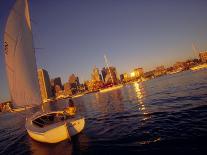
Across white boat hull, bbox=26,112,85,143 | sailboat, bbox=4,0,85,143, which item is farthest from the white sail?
white boat hull, bbox=26,112,85,143

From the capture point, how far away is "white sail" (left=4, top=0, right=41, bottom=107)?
66.1ft

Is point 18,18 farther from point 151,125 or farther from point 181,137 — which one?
point 181,137

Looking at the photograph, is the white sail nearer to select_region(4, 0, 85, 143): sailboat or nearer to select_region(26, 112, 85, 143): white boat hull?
select_region(4, 0, 85, 143): sailboat

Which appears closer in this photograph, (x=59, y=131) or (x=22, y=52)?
(x=59, y=131)

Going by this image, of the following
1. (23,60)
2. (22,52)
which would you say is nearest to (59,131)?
(23,60)

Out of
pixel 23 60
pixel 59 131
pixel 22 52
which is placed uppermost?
pixel 22 52

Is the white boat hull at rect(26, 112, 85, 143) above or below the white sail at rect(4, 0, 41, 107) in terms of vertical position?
below

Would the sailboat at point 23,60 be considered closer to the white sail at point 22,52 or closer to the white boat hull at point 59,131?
the white sail at point 22,52

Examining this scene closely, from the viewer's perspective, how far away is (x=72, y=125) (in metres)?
16.7

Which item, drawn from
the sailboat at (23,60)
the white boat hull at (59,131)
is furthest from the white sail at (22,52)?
the white boat hull at (59,131)

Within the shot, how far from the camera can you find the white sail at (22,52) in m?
20.2

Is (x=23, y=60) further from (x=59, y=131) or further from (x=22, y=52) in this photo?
(x=59, y=131)

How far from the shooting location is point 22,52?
20.4 meters

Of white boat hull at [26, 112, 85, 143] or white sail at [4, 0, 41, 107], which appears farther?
white sail at [4, 0, 41, 107]
